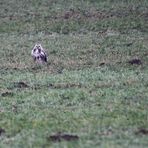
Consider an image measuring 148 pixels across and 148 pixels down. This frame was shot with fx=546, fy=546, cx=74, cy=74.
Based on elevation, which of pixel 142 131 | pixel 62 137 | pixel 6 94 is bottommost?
pixel 6 94

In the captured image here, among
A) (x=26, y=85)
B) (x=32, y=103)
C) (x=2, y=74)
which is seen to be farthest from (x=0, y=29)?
(x=32, y=103)

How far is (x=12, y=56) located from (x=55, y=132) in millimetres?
19755

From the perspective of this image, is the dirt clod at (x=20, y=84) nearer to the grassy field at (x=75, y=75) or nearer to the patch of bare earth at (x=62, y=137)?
the grassy field at (x=75, y=75)

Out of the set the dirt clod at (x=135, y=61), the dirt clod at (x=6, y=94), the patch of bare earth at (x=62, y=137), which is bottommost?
the dirt clod at (x=135, y=61)

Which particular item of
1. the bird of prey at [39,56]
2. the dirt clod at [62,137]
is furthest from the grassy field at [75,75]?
the bird of prey at [39,56]

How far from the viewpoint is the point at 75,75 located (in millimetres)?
27438

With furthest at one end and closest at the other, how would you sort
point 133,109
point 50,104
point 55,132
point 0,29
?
point 0,29 < point 50,104 < point 133,109 < point 55,132

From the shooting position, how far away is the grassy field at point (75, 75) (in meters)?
16.2

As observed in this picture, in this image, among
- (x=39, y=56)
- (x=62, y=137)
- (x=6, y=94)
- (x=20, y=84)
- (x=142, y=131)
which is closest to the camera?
(x=62, y=137)

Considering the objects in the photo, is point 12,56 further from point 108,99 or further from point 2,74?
point 108,99

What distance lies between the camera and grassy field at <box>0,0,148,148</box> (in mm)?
16156

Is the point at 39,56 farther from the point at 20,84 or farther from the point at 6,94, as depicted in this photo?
the point at 6,94

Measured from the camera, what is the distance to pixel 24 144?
15117mm

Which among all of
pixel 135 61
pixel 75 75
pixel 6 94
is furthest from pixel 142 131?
pixel 135 61
